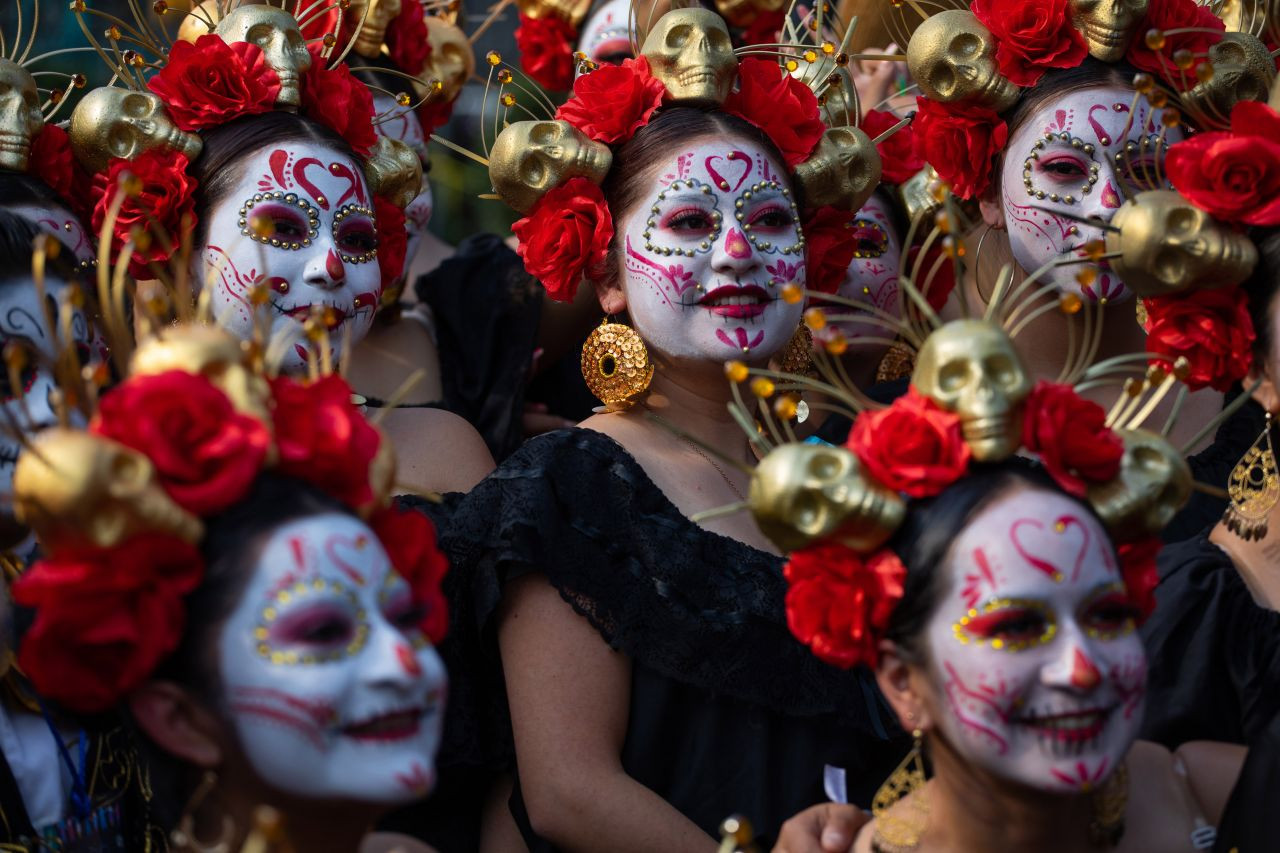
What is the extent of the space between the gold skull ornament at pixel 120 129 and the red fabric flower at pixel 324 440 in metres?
1.46

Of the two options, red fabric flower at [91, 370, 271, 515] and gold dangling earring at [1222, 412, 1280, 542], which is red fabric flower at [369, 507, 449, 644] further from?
gold dangling earring at [1222, 412, 1280, 542]

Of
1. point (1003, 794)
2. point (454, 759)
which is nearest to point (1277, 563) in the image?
point (1003, 794)

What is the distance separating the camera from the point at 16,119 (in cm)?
415

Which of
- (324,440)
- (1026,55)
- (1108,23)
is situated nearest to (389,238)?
(1026,55)

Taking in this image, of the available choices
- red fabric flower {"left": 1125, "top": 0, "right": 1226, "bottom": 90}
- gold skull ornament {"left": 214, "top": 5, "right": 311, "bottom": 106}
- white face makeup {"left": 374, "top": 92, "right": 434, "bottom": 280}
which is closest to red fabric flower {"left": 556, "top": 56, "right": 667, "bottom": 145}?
gold skull ornament {"left": 214, "top": 5, "right": 311, "bottom": 106}

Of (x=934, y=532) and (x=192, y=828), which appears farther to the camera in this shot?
(x=934, y=532)

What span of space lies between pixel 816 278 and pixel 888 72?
1681 millimetres

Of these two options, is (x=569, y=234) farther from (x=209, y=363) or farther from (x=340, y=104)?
(x=209, y=363)

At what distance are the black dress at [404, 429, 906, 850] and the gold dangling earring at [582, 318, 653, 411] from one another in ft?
0.80

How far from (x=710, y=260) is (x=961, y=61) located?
3.05 feet

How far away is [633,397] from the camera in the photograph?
418 cm

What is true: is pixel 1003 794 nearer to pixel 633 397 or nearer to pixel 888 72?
pixel 633 397

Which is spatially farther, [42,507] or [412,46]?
[412,46]

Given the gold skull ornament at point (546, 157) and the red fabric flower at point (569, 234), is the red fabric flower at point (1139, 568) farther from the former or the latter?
the gold skull ornament at point (546, 157)
